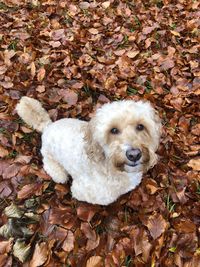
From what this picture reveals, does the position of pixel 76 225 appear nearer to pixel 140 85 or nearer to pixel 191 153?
pixel 191 153

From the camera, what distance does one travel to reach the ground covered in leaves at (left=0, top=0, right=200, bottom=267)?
3641mm

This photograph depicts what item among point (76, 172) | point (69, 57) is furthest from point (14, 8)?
point (76, 172)

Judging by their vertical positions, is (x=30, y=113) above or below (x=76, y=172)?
above

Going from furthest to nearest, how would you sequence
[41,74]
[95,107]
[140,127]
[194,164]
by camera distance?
[41,74] < [95,107] < [194,164] < [140,127]

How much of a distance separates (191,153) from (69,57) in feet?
7.23

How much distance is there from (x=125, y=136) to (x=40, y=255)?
140cm

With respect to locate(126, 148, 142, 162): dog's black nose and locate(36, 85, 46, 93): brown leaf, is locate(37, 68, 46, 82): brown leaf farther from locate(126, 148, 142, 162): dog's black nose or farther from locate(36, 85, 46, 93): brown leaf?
locate(126, 148, 142, 162): dog's black nose

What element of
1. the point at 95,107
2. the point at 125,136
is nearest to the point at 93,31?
the point at 95,107

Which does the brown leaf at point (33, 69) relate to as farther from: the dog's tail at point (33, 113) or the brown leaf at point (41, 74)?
the dog's tail at point (33, 113)

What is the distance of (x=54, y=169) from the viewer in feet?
13.1

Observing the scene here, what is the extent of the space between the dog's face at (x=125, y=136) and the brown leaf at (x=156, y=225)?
72 centimetres

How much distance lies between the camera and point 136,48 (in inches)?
220

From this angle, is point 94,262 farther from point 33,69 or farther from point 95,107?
point 33,69

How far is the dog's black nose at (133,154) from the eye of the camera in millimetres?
2992
